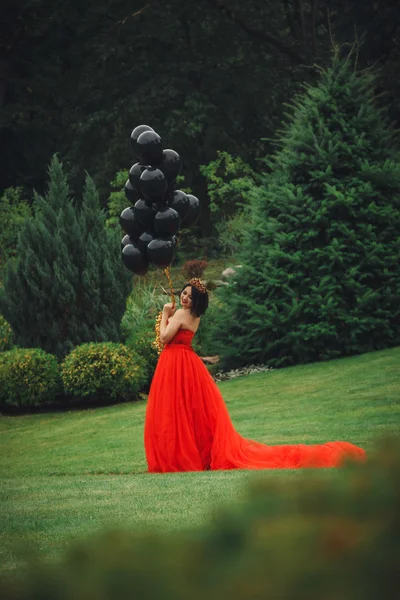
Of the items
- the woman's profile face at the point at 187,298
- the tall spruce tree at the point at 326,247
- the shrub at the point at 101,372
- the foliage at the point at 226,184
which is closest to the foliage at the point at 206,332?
the tall spruce tree at the point at 326,247

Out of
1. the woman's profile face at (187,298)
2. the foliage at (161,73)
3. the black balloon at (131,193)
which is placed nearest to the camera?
the woman's profile face at (187,298)

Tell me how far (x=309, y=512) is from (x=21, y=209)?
28.6m

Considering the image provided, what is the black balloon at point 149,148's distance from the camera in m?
10.7

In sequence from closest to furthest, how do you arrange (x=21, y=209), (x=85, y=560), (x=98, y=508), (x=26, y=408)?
A: (x=85, y=560)
(x=98, y=508)
(x=26, y=408)
(x=21, y=209)

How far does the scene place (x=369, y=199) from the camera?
15945 millimetres

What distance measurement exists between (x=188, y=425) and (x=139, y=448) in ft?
8.39

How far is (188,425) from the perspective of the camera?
8.66 m

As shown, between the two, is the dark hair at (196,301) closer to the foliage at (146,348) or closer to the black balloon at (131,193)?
the black balloon at (131,193)

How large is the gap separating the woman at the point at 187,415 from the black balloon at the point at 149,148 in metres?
2.60

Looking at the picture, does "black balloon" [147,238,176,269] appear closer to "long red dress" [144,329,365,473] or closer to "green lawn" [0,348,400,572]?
"long red dress" [144,329,365,473]

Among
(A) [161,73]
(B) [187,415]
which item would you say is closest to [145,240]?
(B) [187,415]

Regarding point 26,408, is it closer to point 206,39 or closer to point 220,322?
point 220,322

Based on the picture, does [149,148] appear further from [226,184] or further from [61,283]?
[226,184]

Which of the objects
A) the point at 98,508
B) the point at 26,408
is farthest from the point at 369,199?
the point at 98,508
